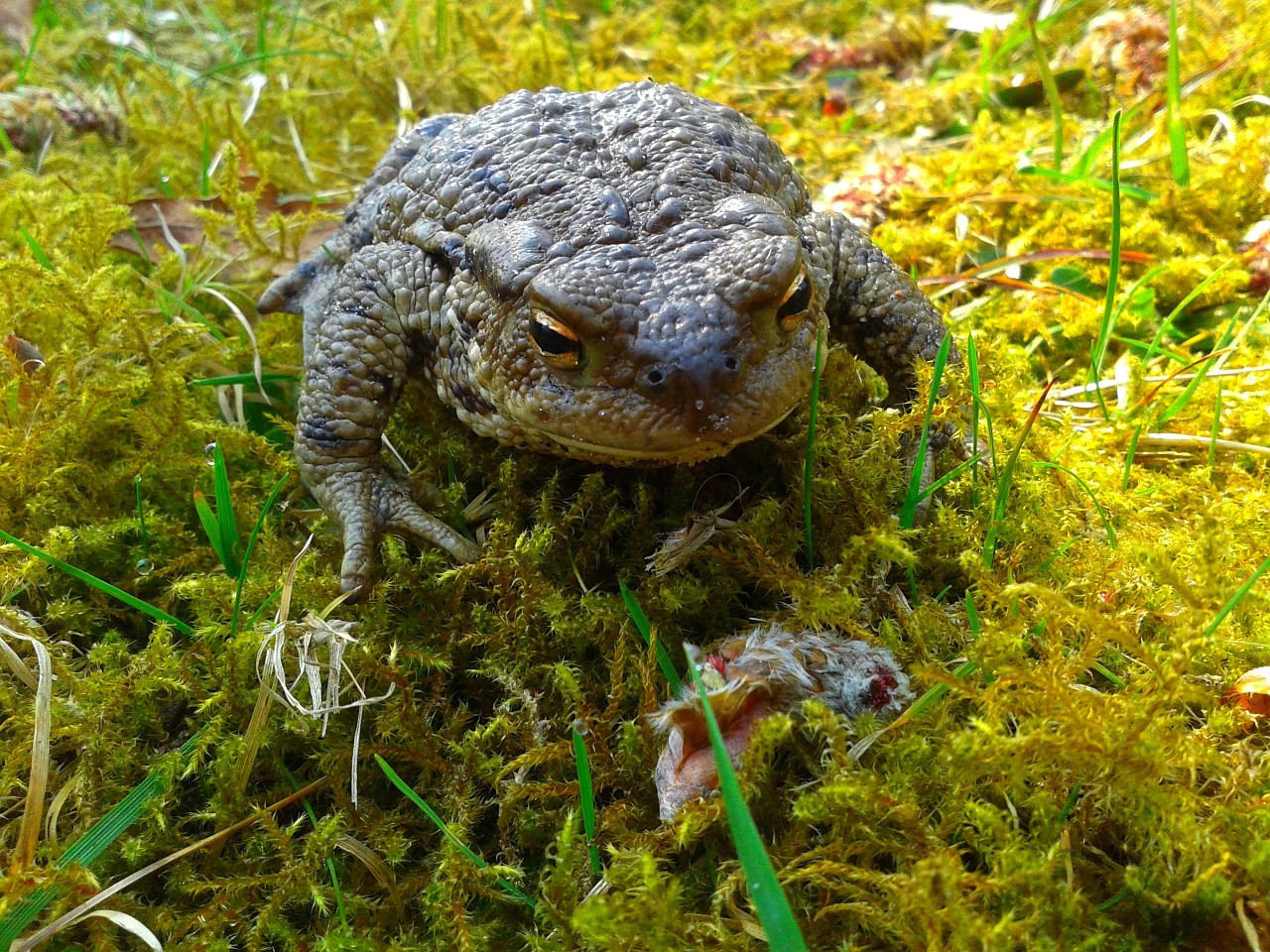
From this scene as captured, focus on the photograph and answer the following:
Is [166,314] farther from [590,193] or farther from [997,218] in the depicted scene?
[997,218]

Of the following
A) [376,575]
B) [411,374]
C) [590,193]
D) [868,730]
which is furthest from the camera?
[411,374]

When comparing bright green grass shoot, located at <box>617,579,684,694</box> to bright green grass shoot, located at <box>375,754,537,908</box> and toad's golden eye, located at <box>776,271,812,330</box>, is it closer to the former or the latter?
bright green grass shoot, located at <box>375,754,537,908</box>

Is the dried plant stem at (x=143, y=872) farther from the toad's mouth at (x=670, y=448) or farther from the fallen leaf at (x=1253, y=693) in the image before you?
the fallen leaf at (x=1253, y=693)

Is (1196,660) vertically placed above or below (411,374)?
below

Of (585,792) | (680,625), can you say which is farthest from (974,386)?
(585,792)

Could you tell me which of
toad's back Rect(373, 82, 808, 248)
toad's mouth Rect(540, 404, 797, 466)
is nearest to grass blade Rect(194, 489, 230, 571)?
toad's mouth Rect(540, 404, 797, 466)

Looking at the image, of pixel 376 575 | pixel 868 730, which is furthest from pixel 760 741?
pixel 376 575
